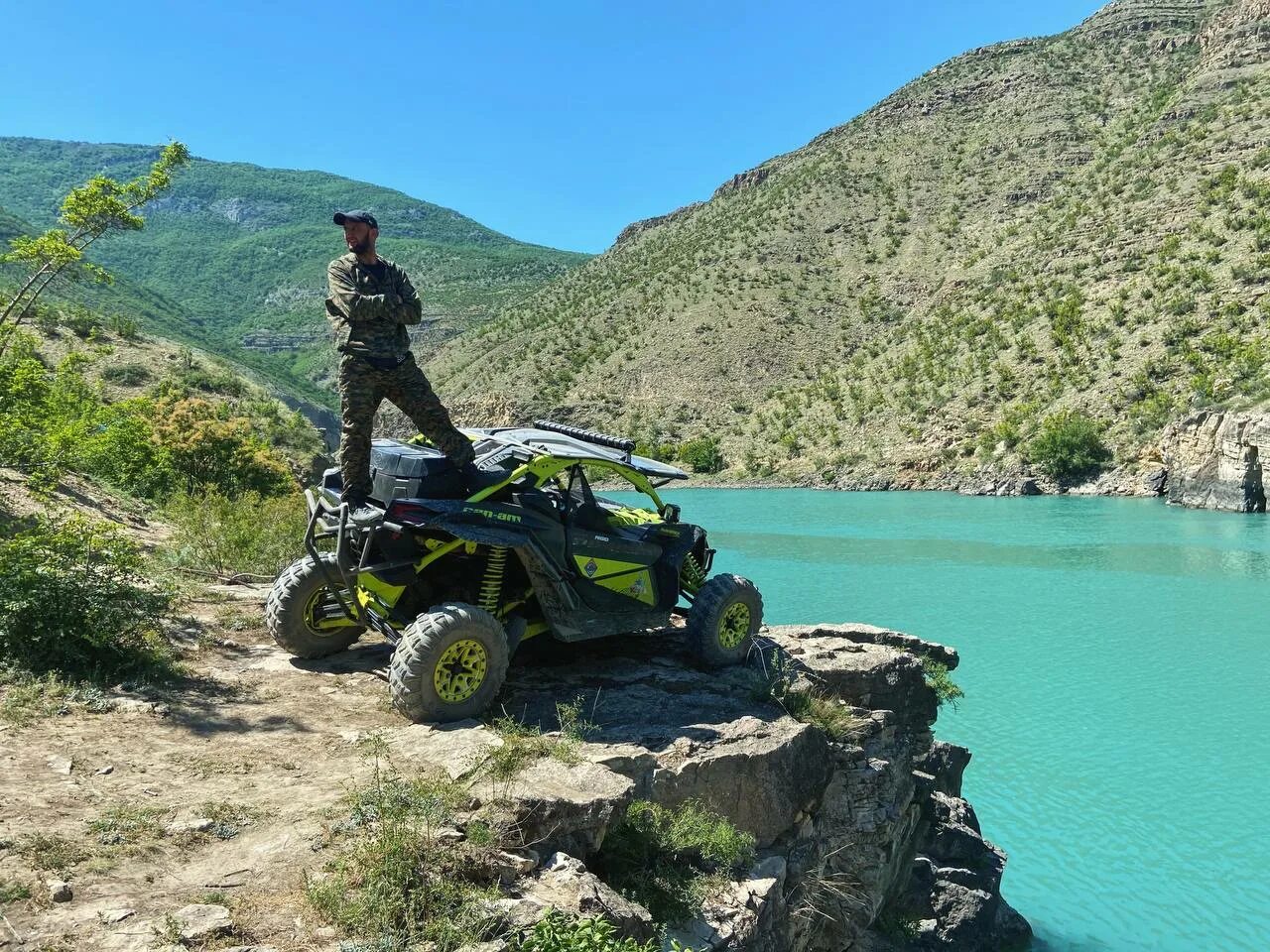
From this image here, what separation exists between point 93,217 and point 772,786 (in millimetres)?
10193

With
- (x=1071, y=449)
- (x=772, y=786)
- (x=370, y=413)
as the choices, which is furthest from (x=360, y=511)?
(x=1071, y=449)

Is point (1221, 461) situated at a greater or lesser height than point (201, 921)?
greater

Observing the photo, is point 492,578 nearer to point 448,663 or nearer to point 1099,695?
point 448,663

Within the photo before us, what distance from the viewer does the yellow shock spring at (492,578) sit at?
6574 millimetres

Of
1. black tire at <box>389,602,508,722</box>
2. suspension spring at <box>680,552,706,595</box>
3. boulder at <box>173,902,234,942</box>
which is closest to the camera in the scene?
boulder at <box>173,902,234,942</box>

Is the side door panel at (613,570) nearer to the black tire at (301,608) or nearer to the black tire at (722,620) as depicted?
the black tire at (722,620)

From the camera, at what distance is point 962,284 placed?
223 ft

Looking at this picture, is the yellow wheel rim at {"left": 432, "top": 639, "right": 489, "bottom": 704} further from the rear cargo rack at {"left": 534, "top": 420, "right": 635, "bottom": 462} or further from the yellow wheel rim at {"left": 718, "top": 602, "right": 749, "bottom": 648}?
the yellow wheel rim at {"left": 718, "top": 602, "right": 749, "bottom": 648}

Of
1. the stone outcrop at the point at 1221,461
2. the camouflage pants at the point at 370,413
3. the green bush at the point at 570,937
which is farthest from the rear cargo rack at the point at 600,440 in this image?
the stone outcrop at the point at 1221,461

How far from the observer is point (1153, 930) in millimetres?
9516

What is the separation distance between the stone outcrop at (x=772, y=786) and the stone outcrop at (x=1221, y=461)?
38469 mm

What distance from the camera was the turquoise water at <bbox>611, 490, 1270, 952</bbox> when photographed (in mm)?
10211

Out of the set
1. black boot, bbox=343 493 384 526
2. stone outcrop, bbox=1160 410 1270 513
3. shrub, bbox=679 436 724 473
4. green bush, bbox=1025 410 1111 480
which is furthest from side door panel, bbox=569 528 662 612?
shrub, bbox=679 436 724 473

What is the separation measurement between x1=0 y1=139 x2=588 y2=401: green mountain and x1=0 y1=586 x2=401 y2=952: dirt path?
234ft
